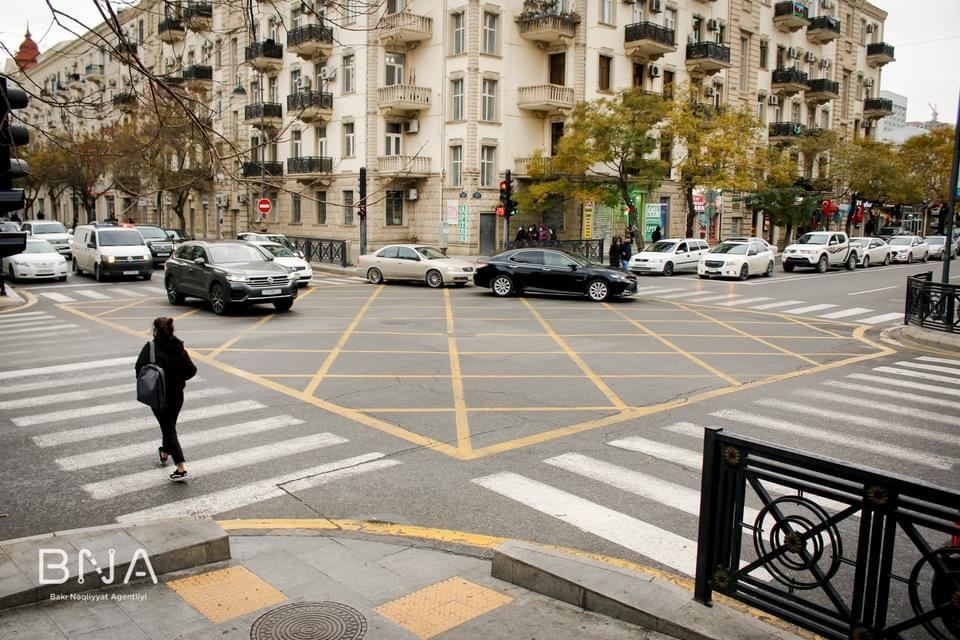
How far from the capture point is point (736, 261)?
1226 inches

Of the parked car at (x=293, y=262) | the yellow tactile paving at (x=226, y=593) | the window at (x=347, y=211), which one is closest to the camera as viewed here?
the yellow tactile paving at (x=226, y=593)

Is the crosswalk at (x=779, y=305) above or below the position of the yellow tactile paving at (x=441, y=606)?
above

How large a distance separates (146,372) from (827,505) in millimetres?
6321

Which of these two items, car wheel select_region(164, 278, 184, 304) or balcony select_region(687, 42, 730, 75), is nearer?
car wheel select_region(164, 278, 184, 304)

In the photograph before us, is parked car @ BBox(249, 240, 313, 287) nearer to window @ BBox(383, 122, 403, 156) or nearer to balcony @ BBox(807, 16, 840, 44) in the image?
window @ BBox(383, 122, 403, 156)

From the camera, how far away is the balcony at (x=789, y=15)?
51.8m

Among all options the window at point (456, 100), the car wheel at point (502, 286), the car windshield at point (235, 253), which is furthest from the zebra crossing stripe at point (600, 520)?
the window at point (456, 100)

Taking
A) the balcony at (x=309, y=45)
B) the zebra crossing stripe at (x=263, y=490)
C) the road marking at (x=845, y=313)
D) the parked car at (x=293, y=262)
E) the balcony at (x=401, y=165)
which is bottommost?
the zebra crossing stripe at (x=263, y=490)

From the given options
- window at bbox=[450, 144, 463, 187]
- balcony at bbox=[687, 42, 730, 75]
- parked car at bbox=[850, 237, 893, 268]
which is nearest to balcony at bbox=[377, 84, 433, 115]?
window at bbox=[450, 144, 463, 187]

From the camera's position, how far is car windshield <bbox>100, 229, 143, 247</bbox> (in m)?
28.4

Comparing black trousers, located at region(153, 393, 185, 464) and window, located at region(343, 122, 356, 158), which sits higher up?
window, located at region(343, 122, 356, 158)

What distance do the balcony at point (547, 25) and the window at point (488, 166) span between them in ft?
19.2

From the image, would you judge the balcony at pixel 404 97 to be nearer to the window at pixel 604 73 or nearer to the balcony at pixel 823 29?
the window at pixel 604 73

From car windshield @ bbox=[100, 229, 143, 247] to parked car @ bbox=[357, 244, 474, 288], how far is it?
8.59m
